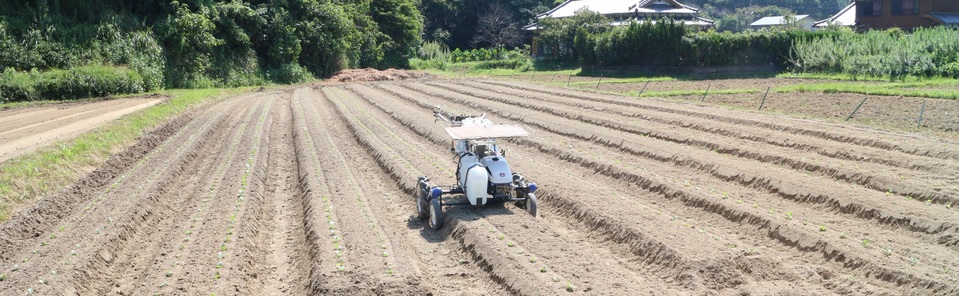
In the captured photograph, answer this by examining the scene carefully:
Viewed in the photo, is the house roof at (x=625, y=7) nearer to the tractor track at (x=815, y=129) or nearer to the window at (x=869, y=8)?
the window at (x=869, y=8)

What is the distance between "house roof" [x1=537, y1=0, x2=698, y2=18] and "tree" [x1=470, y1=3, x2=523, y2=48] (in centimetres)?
564

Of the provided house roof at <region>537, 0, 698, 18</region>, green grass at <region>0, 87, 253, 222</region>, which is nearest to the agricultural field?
green grass at <region>0, 87, 253, 222</region>

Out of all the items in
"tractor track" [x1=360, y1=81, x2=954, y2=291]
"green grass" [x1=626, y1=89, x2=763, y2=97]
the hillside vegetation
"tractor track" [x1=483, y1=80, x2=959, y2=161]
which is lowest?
"tractor track" [x1=360, y1=81, x2=954, y2=291]

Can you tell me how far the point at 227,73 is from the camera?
40844 millimetres

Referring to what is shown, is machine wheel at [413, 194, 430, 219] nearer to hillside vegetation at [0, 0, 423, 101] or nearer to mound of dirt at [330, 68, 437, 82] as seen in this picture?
hillside vegetation at [0, 0, 423, 101]

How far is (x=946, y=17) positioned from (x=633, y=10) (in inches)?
897

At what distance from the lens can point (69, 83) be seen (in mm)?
31672

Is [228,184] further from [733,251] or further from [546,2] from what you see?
[546,2]

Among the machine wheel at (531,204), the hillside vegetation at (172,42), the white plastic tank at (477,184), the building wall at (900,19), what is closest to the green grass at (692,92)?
the machine wheel at (531,204)

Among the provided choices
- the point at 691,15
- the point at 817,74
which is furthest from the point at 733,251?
the point at 691,15

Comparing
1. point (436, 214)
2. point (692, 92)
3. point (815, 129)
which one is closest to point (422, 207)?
point (436, 214)

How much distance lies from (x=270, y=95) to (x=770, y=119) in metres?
23.6

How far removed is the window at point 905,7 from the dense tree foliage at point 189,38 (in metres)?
39.7

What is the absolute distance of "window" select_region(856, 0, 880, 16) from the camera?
57100mm
